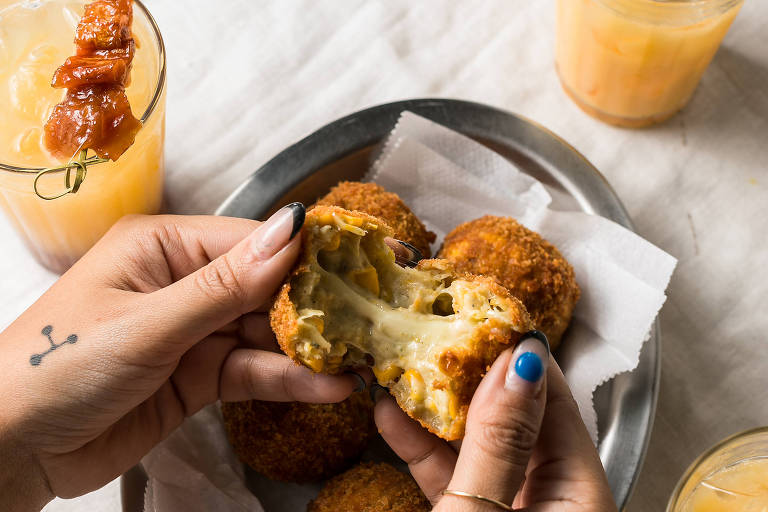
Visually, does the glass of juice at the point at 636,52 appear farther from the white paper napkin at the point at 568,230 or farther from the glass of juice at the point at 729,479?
the glass of juice at the point at 729,479

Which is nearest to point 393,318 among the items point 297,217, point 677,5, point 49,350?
point 297,217

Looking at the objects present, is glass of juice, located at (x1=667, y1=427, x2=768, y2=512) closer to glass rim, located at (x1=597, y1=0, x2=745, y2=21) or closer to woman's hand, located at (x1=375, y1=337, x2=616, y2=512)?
woman's hand, located at (x1=375, y1=337, x2=616, y2=512)

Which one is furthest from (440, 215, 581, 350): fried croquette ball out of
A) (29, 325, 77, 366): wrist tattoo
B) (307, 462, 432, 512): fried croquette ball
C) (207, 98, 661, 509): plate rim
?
(29, 325, 77, 366): wrist tattoo

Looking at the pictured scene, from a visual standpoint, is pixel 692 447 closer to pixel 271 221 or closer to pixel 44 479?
pixel 271 221

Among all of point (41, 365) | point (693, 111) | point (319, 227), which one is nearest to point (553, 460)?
point (319, 227)

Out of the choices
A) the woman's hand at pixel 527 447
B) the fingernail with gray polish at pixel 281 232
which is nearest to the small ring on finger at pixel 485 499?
the woman's hand at pixel 527 447
